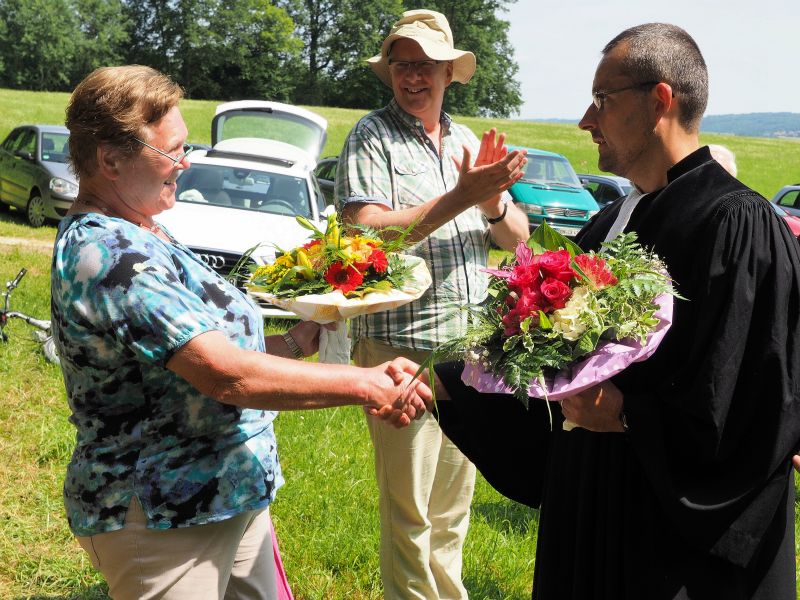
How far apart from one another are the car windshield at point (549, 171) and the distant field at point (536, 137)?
535 inches

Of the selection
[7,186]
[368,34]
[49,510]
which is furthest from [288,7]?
[49,510]

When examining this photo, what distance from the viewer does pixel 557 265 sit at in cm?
237

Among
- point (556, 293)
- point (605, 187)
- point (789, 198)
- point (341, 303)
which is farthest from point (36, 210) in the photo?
point (789, 198)

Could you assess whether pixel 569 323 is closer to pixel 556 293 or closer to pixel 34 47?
pixel 556 293

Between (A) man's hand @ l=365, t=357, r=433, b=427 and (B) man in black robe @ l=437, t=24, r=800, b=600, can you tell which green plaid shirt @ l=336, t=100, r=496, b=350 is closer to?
(A) man's hand @ l=365, t=357, r=433, b=427

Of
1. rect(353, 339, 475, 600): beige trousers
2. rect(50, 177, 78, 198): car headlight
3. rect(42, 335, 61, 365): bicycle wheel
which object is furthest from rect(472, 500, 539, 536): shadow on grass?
rect(50, 177, 78, 198): car headlight

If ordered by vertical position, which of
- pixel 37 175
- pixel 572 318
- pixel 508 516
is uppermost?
pixel 572 318

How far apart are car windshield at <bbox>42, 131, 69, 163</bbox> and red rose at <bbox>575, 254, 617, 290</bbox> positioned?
15.5 m

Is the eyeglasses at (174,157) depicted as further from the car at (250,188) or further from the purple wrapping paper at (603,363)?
the car at (250,188)

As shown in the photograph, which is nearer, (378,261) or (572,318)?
(572,318)

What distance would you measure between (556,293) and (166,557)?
1.34m

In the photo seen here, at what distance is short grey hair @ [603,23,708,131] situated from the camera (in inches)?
103

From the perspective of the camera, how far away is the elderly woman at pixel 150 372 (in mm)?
2254

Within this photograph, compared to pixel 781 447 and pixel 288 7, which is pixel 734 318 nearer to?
pixel 781 447
